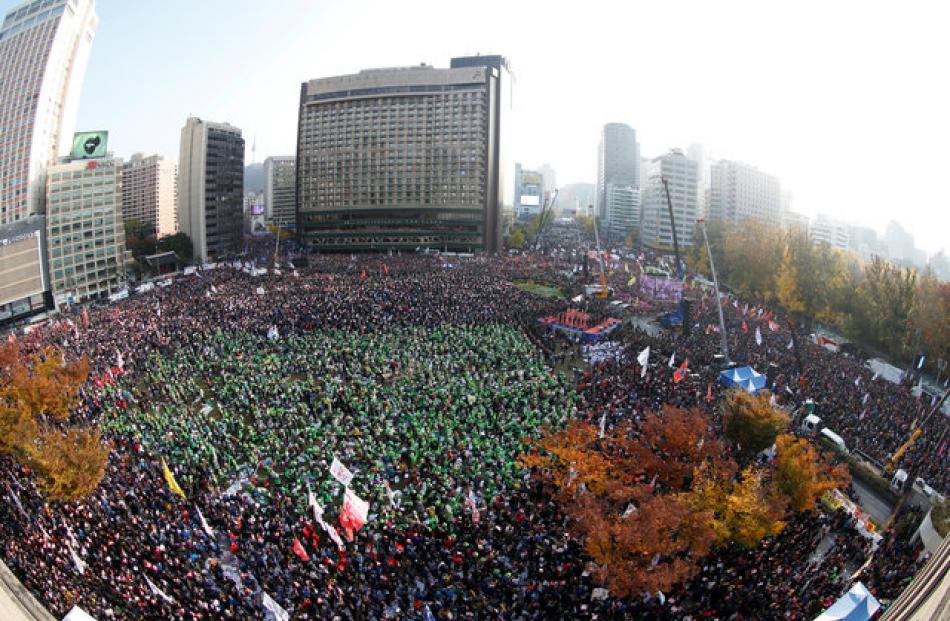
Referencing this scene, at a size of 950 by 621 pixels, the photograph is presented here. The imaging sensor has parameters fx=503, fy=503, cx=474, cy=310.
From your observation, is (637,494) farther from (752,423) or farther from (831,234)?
(831,234)

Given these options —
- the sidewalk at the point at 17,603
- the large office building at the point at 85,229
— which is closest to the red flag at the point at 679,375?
the sidewalk at the point at 17,603

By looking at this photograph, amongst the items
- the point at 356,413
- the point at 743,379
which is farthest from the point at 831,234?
the point at 356,413

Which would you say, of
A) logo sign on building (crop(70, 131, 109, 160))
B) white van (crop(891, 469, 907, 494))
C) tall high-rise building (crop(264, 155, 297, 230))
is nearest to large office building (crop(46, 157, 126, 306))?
logo sign on building (crop(70, 131, 109, 160))

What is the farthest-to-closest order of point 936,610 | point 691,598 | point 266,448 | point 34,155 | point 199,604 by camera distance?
point 34,155 → point 266,448 → point 691,598 → point 199,604 → point 936,610

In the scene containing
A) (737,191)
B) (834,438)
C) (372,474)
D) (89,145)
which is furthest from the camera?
(737,191)

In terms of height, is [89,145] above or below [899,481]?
above

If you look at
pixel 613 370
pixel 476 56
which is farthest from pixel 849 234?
pixel 613 370

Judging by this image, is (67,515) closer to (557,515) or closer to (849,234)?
(557,515)
